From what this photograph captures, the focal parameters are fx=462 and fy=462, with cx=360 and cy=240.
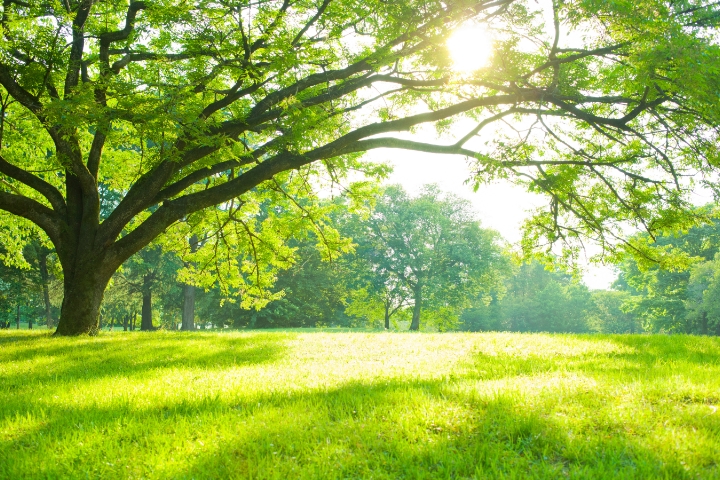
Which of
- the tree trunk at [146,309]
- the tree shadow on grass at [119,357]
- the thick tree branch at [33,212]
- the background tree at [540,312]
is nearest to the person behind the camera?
the tree shadow on grass at [119,357]

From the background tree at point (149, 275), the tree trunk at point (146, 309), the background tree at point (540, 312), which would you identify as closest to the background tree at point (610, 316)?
the background tree at point (540, 312)

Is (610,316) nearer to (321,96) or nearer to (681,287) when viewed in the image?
(681,287)

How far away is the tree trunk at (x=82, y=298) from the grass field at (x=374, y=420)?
5.20 metres

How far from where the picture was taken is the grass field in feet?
10.7

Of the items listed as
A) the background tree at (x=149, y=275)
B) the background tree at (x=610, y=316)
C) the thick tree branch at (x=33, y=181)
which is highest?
the thick tree branch at (x=33, y=181)

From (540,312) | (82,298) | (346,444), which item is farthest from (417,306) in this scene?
(346,444)

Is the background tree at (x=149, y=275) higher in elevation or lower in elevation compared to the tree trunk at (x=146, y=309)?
higher

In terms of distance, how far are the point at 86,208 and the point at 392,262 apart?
28911 mm

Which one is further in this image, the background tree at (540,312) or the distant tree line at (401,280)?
the background tree at (540,312)

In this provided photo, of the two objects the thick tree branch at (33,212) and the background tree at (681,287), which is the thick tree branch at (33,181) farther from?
the background tree at (681,287)

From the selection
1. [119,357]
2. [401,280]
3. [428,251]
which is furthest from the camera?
[401,280]

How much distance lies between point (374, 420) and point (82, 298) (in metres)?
11.2

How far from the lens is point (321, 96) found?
35.5ft

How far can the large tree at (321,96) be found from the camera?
325 inches
